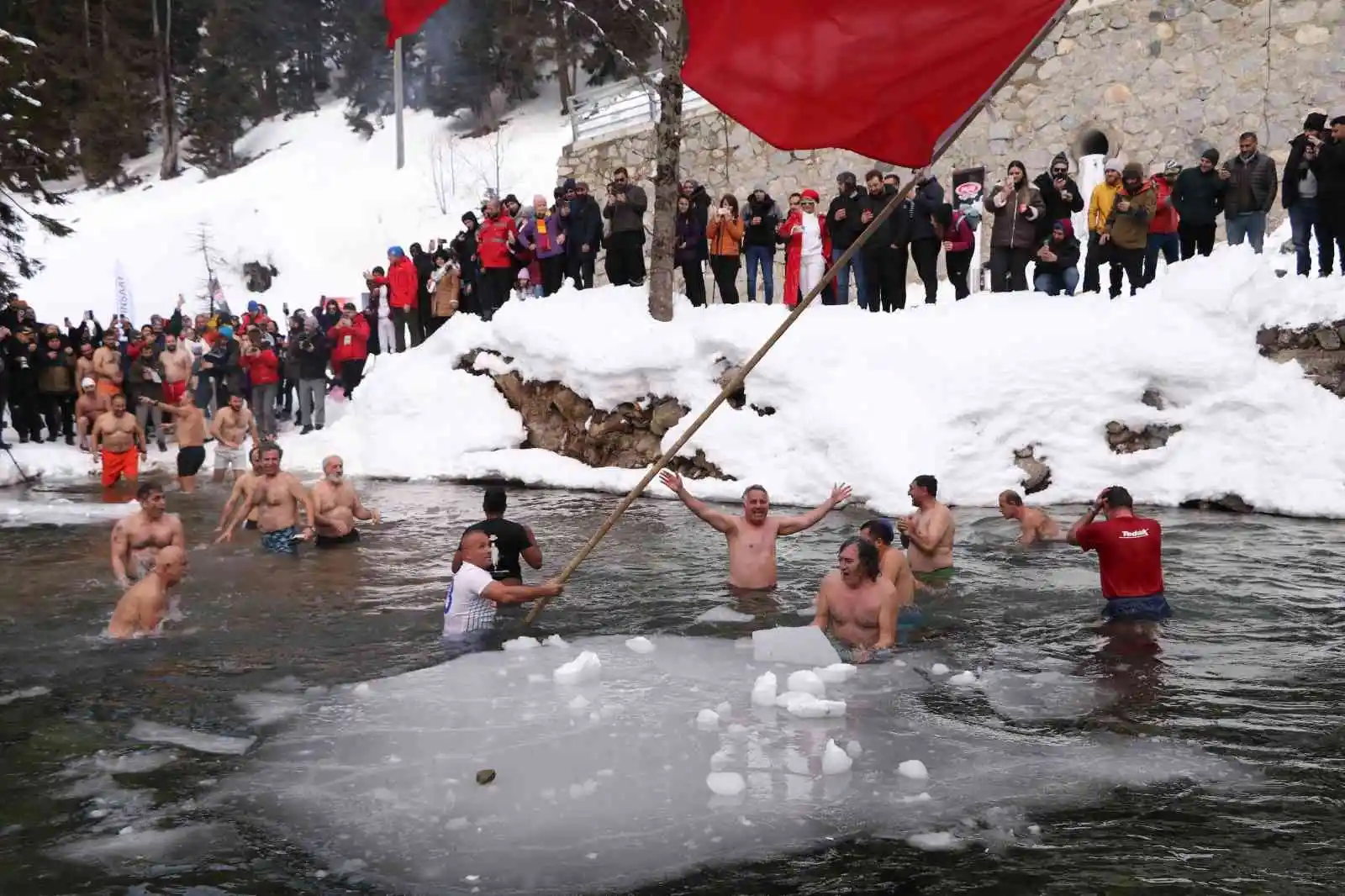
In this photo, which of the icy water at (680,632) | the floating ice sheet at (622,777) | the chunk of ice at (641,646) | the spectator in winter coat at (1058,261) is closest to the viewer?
the icy water at (680,632)

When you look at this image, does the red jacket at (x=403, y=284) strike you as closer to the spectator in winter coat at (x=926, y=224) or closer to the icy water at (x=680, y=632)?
the icy water at (x=680, y=632)

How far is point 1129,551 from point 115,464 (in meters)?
13.1

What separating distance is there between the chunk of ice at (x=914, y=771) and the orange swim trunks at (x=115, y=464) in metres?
13.3

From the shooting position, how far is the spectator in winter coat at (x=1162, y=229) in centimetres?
1336

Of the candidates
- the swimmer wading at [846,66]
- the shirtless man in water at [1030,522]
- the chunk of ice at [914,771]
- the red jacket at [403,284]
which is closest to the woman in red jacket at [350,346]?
the red jacket at [403,284]

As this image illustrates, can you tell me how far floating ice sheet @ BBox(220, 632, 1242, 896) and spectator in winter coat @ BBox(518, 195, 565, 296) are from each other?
10.3 m

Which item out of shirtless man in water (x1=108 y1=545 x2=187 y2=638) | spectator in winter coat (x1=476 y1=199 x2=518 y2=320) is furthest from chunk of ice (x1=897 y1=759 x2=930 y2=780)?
spectator in winter coat (x1=476 y1=199 x2=518 y2=320)

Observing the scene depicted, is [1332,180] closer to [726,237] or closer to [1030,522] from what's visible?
[1030,522]

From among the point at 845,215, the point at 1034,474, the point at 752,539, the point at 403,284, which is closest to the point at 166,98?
the point at 403,284

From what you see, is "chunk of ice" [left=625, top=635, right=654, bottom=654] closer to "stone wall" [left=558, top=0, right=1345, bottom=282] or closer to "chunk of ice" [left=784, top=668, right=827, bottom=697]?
"chunk of ice" [left=784, top=668, right=827, bottom=697]

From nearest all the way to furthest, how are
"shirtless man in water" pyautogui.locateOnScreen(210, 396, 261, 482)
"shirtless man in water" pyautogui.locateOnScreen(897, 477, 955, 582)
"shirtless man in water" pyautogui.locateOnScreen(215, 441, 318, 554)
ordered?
"shirtless man in water" pyautogui.locateOnScreen(897, 477, 955, 582)
"shirtless man in water" pyautogui.locateOnScreen(215, 441, 318, 554)
"shirtless man in water" pyautogui.locateOnScreen(210, 396, 261, 482)

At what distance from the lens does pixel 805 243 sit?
1563cm

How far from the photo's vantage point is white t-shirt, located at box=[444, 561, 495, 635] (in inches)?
343

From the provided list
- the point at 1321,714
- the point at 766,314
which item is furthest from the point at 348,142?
the point at 1321,714
